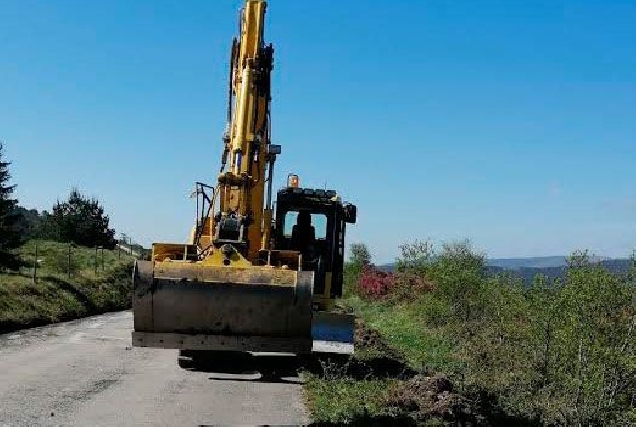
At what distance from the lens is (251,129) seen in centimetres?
1386

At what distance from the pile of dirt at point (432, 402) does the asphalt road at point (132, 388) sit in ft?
5.02

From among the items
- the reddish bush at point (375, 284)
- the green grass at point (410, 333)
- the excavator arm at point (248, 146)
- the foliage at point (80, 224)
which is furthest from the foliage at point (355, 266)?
the excavator arm at point (248, 146)

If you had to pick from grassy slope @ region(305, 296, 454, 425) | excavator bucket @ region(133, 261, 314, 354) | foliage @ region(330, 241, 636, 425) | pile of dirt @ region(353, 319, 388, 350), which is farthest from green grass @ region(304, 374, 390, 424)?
pile of dirt @ region(353, 319, 388, 350)

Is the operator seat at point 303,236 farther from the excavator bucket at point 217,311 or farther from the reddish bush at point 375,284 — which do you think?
the reddish bush at point 375,284

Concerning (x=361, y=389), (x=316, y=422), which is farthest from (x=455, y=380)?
(x=316, y=422)

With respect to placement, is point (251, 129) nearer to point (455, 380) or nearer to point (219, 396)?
point (219, 396)

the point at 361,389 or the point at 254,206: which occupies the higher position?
the point at 254,206

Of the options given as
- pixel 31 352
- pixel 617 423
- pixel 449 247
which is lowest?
pixel 617 423

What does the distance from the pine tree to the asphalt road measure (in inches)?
739

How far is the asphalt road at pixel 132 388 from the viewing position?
10078 millimetres

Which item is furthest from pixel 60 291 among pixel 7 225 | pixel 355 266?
pixel 355 266

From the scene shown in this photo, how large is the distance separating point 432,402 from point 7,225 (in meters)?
33.3

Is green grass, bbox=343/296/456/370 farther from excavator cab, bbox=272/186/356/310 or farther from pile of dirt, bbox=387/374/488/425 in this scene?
pile of dirt, bbox=387/374/488/425

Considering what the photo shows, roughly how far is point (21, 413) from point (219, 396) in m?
3.04
